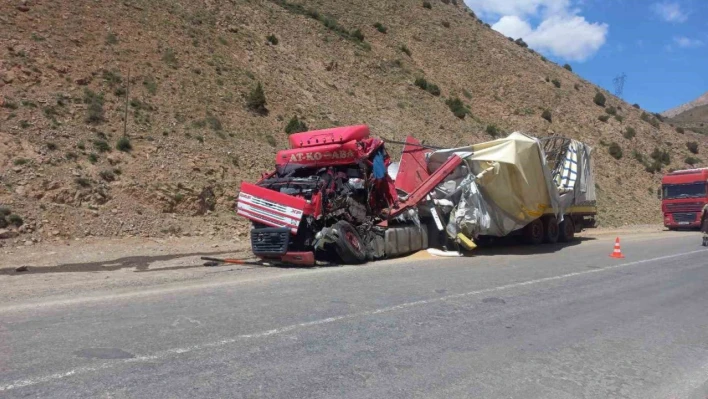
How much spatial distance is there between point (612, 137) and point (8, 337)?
162 feet

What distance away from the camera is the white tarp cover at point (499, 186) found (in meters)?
16.1

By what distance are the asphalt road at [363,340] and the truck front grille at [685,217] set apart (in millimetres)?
20108

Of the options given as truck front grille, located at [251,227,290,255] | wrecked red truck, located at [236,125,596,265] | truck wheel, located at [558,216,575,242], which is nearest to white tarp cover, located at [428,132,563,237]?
wrecked red truck, located at [236,125,596,265]

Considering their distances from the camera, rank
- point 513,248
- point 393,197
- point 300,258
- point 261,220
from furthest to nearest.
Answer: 1. point 513,248
2. point 393,197
3. point 261,220
4. point 300,258

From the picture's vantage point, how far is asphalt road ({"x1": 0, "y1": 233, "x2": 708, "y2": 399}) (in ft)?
17.2

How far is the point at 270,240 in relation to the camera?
43.1ft

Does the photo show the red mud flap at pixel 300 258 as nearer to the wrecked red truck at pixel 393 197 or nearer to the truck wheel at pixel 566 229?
the wrecked red truck at pixel 393 197

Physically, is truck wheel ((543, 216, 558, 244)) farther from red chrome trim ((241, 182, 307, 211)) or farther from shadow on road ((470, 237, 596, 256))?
red chrome trim ((241, 182, 307, 211))

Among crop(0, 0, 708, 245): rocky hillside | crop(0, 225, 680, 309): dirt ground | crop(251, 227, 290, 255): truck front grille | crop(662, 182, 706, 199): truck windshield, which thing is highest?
crop(0, 0, 708, 245): rocky hillside

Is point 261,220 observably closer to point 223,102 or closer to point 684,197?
point 223,102

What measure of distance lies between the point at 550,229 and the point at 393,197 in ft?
22.6

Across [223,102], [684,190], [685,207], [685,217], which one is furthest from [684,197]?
[223,102]

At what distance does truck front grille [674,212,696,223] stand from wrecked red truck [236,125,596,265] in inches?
495

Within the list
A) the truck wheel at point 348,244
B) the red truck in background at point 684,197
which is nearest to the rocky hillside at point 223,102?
the red truck in background at point 684,197
